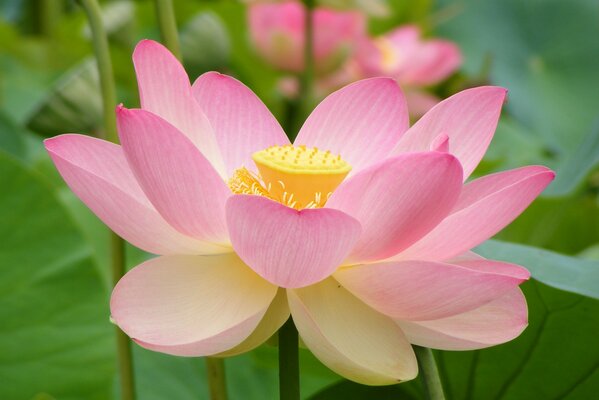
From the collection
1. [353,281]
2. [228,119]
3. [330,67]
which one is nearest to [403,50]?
[330,67]

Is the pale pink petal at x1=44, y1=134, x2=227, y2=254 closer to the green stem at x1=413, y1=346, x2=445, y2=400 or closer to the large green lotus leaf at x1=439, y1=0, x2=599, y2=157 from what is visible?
the green stem at x1=413, y1=346, x2=445, y2=400

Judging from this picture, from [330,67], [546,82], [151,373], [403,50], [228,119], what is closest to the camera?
[228,119]

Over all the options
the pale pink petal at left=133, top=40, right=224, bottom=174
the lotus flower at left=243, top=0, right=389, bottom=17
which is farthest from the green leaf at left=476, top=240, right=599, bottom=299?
the lotus flower at left=243, top=0, right=389, bottom=17

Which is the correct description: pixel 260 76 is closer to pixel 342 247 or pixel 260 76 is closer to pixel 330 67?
pixel 330 67

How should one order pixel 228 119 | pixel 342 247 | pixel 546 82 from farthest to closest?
pixel 546 82
pixel 228 119
pixel 342 247

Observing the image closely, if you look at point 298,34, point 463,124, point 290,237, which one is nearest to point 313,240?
point 290,237

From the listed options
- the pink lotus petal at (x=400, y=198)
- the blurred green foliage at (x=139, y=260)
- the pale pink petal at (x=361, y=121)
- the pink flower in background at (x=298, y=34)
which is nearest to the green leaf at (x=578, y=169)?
the blurred green foliage at (x=139, y=260)
